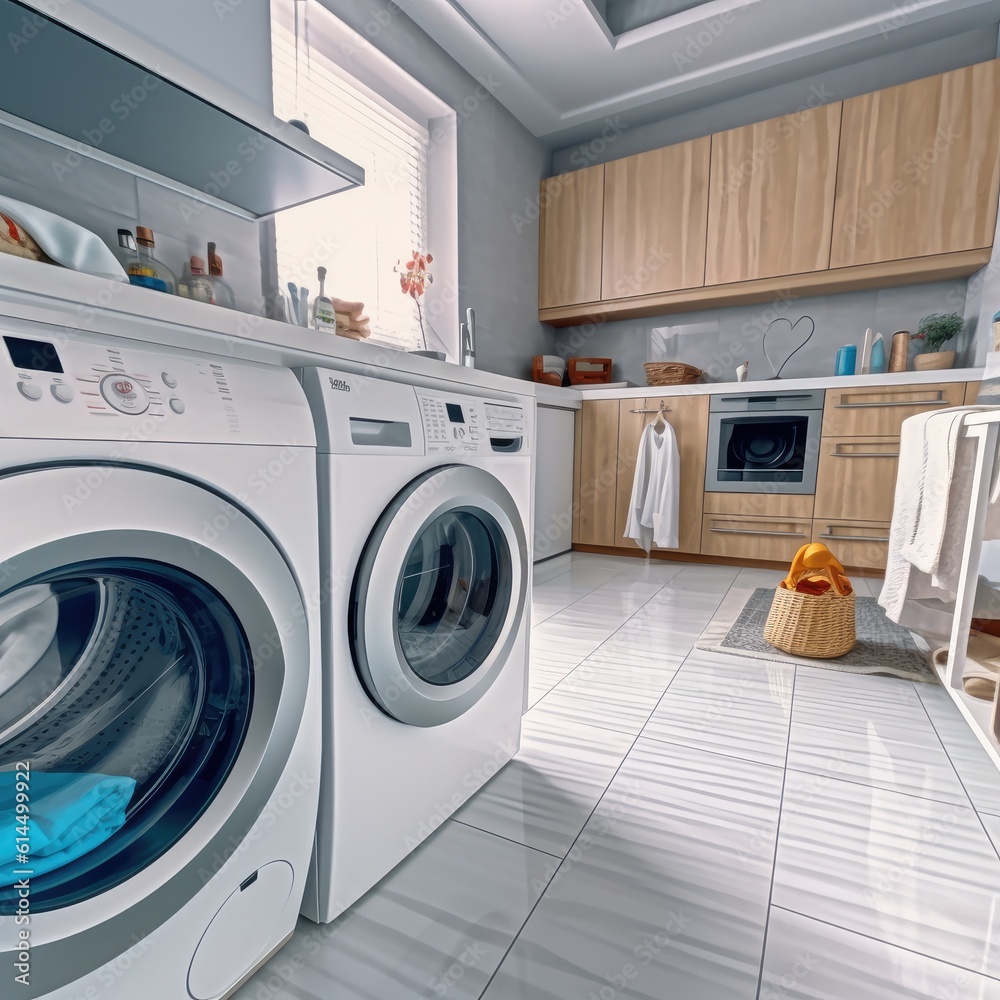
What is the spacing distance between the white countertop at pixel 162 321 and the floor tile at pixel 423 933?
30.6 inches

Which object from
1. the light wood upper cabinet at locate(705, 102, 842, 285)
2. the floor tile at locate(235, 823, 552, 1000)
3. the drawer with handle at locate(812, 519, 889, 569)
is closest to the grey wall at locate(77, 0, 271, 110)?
the floor tile at locate(235, 823, 552, 1000)

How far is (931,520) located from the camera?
1340 mm

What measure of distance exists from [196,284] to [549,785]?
5.19ft

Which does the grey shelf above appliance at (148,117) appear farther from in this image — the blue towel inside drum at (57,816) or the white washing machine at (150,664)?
the blue towel inside drum at (57,816)

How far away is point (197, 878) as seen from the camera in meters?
0.55

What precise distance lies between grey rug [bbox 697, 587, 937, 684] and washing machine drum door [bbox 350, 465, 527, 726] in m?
1.05

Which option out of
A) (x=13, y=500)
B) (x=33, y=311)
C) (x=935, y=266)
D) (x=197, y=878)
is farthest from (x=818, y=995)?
(x=935, y=266)

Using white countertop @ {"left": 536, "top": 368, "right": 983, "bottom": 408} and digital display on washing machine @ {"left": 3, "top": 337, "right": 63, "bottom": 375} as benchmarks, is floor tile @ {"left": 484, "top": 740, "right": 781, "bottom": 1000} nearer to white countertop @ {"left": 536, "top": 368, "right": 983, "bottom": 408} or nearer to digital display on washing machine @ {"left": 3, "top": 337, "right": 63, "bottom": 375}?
digital display on washing machine @ {"left": 3, "top": 337, "right": 63, "bottom": 375}

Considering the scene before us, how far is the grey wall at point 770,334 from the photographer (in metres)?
2.79

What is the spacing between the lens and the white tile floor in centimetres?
69

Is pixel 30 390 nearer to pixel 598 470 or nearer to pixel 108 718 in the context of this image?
pixel 108 718

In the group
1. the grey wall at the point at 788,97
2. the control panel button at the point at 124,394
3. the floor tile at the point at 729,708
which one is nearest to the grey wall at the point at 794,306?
the grey wall at the point at 788,97

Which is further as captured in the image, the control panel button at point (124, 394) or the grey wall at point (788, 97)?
the grey wall at point (788, 97)

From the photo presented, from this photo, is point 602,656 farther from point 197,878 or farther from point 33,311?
point 33,311
